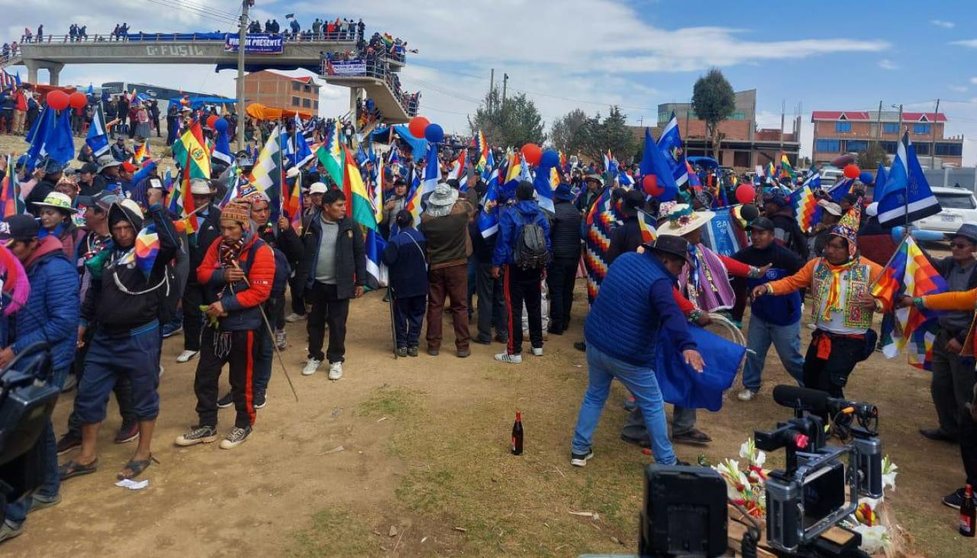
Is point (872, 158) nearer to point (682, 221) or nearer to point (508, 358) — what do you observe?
point (508, 358)

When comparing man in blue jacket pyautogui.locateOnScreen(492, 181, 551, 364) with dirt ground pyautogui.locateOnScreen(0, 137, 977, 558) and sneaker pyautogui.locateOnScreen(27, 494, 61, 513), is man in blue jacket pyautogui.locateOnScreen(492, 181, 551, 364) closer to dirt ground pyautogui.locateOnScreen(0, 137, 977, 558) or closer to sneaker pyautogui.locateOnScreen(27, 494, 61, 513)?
dirt ground pyautogui.locateOnScreen(0, 137, 977, 558)

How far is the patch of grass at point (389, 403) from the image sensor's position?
6125 mm

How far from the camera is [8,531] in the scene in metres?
3.92

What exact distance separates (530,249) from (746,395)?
2.65 meters

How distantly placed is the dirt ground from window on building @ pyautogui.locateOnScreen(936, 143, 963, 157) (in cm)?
7888

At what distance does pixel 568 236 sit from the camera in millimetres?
8547

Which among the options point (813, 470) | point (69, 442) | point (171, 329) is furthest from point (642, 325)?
point (171, 329)

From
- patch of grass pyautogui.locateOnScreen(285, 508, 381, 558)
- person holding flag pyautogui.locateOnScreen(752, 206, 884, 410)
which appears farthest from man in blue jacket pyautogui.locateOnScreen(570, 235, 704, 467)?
patch of grass pyautogui.locateOnScreen(285, 508, 381, 558)

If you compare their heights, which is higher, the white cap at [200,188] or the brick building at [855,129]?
the brick building at [855,129]

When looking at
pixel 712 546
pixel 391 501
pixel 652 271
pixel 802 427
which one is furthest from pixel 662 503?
pixel 391 501

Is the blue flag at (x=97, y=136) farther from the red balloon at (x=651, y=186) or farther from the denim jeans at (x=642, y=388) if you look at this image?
the denim jeans at (x=642, y=388)

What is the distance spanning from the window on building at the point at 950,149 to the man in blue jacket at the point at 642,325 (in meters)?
82.2

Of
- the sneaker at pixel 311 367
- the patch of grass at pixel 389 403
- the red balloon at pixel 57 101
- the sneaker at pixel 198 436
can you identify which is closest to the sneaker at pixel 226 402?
the sneaker at pixel 198 436

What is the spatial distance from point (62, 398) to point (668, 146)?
658cm
